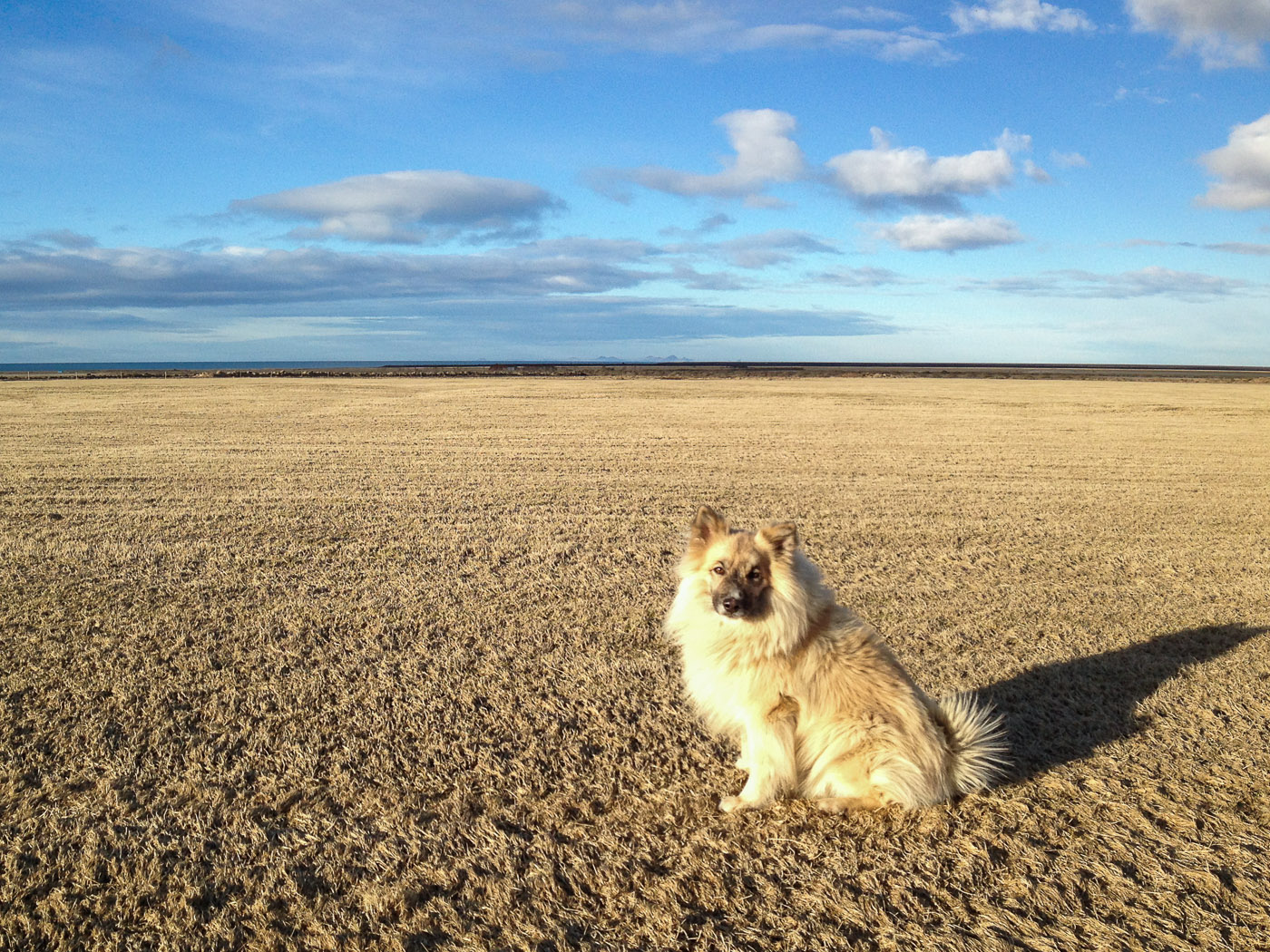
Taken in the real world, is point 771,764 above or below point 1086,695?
above

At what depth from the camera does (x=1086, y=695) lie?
4988 millimetres

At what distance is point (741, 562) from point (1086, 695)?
2895mm

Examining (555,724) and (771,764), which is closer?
(771,764)

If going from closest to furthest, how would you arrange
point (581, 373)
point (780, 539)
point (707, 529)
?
point (780, 539) → point (707, 529) → point (581, 373)

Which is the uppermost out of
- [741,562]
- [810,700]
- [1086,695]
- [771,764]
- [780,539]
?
[780,539]

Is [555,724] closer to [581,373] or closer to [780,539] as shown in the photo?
[780,539]

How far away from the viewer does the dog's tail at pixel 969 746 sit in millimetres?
3678

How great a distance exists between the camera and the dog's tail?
368cm

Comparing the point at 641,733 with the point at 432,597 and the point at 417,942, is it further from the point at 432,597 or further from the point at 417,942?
the point at 432,597

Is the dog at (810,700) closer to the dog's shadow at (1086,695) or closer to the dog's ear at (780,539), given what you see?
the dog's ear at (780,539)

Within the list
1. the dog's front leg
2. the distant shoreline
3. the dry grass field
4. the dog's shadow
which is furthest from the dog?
the distant shoreline

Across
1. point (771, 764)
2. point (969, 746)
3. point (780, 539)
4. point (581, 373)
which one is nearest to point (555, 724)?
point (771, 764)

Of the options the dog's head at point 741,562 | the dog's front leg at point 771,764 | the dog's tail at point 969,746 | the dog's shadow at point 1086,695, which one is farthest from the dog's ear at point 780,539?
the dog's shadow at point 1086,695

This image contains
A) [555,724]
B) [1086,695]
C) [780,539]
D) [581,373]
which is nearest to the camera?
[780,539]
